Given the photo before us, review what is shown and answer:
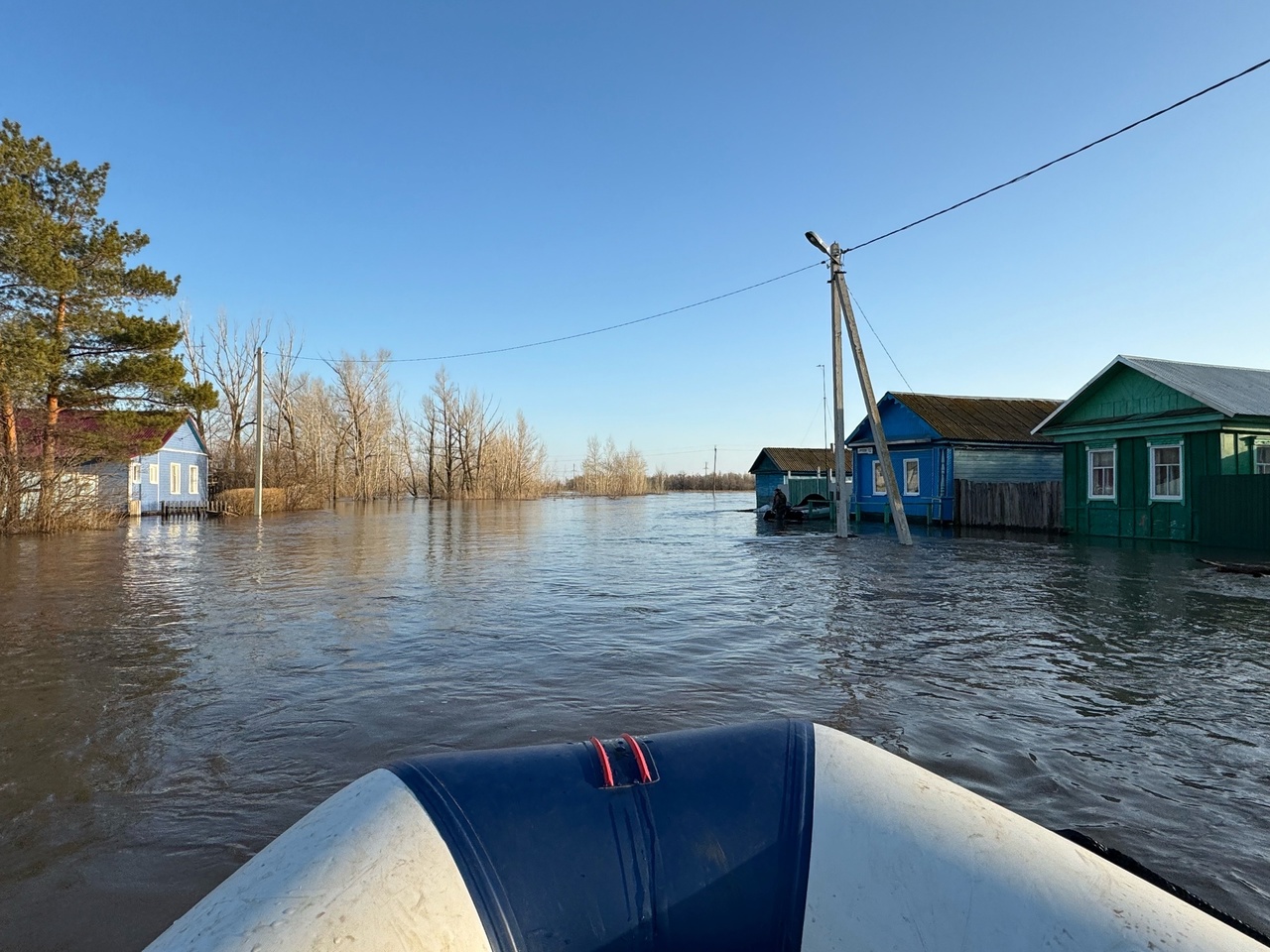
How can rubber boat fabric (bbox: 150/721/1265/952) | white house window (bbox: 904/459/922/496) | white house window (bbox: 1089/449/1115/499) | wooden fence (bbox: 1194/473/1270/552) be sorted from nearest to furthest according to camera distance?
rubber boat fabric (bbox: 150/721/1265/952), wooden fence (bbox: 1194/473/1270/552), white house window (bbox: 1089/449/1115/499), white house window (bbox: 904/459/922/496)

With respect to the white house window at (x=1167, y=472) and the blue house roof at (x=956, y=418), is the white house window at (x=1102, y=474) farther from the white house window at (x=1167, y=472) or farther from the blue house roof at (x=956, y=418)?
the blue house roof at (x=956, y=418)

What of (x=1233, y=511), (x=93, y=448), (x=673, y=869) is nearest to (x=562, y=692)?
(x=673, y=869)

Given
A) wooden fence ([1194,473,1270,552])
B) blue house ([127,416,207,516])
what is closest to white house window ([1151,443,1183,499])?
wooden fence ([1194,473,1270,552])

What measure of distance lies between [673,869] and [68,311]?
23.7 m

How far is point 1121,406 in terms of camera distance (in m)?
18.0

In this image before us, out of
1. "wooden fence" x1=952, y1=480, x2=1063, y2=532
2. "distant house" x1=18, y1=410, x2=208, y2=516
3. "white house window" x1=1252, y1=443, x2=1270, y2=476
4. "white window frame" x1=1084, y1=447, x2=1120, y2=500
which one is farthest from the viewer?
"wooden fence" x1=952, y1=480, x2=1063, y2=532

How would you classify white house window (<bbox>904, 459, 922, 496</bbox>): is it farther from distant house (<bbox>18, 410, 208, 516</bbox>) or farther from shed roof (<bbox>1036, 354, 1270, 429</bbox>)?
distant house (<bbox>18, 410, 208, 516</bbox>)

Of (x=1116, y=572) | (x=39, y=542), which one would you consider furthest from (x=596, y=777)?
(x=39, y=542)

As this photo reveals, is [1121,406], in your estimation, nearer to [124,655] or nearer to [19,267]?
[124,655]

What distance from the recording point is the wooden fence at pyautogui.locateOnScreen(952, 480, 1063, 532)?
2050 centimetres

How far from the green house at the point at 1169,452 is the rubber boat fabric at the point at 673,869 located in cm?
1693

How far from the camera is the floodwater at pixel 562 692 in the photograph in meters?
3.04

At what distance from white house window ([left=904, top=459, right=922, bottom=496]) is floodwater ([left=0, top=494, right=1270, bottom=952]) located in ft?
44.0

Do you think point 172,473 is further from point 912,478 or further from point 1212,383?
point 1212,383
